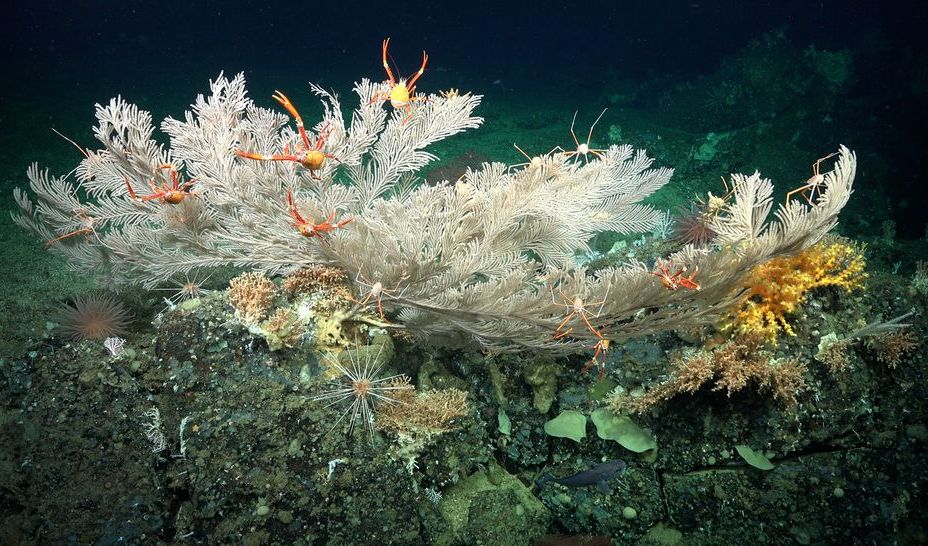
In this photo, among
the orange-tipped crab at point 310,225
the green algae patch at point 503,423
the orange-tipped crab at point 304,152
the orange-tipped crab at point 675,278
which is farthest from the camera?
the green algae patch at point 503,423

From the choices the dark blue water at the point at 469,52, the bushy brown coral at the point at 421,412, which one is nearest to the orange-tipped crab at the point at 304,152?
the bushy brown coral at the point at 421,412

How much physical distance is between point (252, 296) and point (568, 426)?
2.53 m

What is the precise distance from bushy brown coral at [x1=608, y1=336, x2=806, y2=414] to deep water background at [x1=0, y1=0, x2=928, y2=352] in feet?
17.9

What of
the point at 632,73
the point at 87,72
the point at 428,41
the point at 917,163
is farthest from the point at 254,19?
the point at 917,163

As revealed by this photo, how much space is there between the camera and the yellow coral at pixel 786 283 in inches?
128

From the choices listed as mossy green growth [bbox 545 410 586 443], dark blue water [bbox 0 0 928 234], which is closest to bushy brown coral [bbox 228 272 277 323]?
mossy green growth [bbox 545 410 586 443]

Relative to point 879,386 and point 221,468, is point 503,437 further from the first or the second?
point 879,386

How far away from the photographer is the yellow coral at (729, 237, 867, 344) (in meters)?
3.26

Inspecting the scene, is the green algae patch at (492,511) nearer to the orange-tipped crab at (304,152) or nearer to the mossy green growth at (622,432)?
the mossy green growth at (622,432)

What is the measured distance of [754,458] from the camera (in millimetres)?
3064

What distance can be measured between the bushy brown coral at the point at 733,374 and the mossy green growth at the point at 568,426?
38 centimetres

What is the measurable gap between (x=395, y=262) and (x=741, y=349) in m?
2.52

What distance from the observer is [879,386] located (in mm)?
3264

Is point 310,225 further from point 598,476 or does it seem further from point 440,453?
point 598,476
